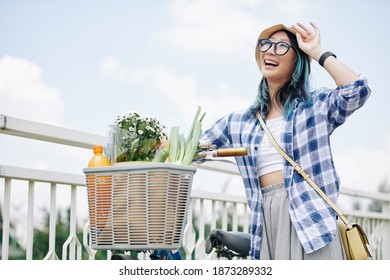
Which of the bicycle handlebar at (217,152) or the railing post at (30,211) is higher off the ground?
the bicycle handlebar at (217,152)

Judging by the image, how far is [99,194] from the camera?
2.28m

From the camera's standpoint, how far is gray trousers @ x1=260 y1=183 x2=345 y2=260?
267 centimetres

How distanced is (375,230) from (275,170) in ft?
12.7

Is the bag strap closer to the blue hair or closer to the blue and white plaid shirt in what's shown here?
A: the blue and white plaid shirt

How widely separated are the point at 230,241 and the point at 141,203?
97 centimetres

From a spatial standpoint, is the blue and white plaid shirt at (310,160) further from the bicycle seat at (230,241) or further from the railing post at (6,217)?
the railing post at (6,217)

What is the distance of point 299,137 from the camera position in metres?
2.78

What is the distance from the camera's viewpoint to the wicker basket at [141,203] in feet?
7.23

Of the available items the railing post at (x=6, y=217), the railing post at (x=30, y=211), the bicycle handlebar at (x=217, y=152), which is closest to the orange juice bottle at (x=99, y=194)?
the bicycle handlebar at (x=217, y=152)

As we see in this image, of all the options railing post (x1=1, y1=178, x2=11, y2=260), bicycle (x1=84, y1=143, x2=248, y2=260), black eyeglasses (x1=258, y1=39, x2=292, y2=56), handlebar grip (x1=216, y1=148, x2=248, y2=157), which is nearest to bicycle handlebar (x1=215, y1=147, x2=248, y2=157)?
handlebar grip (x1=216, y1=148, x2=248, y2=157)

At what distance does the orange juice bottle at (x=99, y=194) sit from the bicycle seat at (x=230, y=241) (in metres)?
0.90

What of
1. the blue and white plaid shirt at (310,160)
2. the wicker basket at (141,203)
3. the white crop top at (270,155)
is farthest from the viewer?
the white crop top at (270,155)

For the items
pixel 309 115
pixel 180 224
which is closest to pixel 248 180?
pixel 309 115

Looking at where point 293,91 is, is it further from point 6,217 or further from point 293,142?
point 6,217
